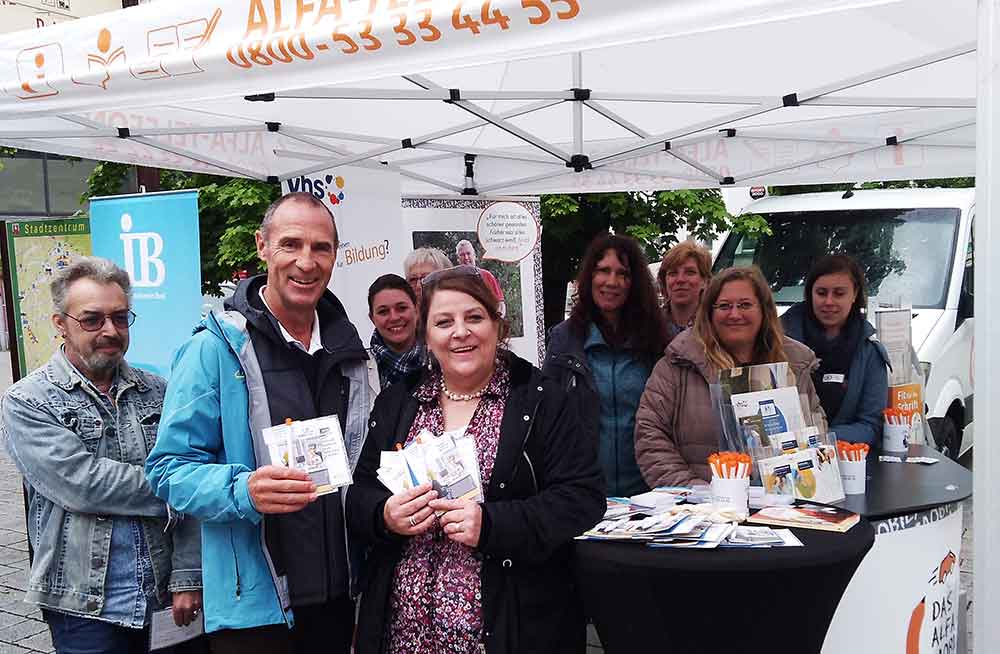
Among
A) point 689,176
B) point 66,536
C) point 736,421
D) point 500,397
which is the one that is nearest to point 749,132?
point 689,176

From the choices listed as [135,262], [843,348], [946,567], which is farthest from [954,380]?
[135,262]

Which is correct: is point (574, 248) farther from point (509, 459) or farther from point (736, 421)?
point (509, 459)

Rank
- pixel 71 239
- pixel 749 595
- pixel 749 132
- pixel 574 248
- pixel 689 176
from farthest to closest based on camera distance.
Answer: pixel 574 248
pixel 689 176
pixel 749 132
pixel 71 239
pixel 749 595

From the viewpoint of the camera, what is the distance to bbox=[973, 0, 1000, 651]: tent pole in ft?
5.30

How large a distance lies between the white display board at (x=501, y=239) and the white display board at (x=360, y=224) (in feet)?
2.39

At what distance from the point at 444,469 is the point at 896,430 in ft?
7.92

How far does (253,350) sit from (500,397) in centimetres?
66

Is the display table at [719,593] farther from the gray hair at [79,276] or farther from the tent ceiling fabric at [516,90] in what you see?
the gray hair at [79,276]

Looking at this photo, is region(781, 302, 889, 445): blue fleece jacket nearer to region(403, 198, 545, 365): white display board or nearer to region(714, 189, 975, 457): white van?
region(714, 189, 975, 457): white van

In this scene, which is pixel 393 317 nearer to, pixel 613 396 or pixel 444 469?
pixel 613 396

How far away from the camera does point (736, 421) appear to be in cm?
275

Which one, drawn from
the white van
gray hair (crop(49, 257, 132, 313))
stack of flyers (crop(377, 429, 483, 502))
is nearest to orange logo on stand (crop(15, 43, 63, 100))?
gray hair (crop(49, 257, 132, 313))

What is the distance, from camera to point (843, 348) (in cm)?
396

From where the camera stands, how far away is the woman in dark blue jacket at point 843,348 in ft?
12.4
